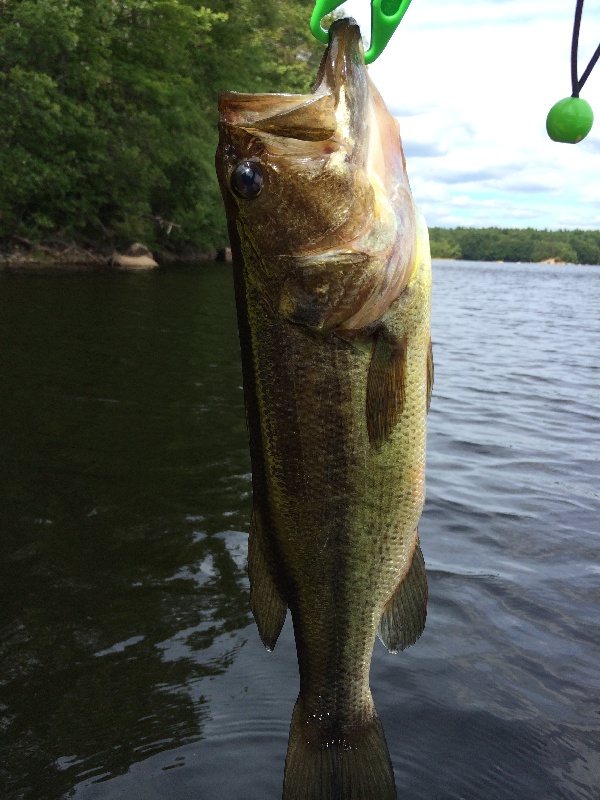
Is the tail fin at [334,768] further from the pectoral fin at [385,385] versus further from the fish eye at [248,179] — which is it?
the fish eye at [248,179]

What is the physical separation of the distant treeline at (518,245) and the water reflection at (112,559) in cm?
14058

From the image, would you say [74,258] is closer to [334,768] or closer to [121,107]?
[121,107]

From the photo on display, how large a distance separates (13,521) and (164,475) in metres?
1.49

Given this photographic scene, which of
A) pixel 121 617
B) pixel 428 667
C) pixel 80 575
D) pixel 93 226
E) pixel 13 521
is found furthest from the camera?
pixel 93 226

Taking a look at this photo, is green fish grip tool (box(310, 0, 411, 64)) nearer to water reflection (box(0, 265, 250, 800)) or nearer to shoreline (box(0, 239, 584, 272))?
water reflection (box(0, 265, 250, 800))

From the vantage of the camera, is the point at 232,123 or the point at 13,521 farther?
the point at 13,521

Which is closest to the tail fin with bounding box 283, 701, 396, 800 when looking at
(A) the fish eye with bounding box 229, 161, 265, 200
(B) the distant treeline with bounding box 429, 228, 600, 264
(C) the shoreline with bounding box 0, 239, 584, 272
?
(A) the fish eye with bounding box 229, 161, 265, 200

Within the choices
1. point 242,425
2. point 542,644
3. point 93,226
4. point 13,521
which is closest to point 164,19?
point 93,226

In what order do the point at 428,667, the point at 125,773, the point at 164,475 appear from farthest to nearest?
the point at 164,475, the point at 428,667, the point at 125,773

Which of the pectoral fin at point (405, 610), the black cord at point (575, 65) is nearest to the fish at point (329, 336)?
the pectoral fin at point (405, 610)

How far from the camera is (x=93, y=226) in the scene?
31.1 metres

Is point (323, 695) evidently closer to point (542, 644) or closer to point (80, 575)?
point (542, 644)

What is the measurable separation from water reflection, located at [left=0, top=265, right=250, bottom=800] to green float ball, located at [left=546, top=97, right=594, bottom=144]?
3.05 m

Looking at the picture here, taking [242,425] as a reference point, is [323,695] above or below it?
above
